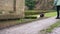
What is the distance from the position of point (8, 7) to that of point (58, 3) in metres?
3.45

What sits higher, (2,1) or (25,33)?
(2,1)

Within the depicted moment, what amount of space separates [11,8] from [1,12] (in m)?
1.07

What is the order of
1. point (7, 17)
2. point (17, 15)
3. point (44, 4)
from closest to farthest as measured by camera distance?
point (7, 17) → point (17, 15) → point (44, 4)

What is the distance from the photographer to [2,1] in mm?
12945

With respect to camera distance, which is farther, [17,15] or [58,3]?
[17,15]

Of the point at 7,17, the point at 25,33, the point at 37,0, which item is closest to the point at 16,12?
the point at 7,17

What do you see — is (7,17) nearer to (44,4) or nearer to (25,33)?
(25,33)

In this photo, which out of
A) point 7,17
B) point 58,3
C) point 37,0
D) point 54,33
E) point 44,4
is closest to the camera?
point 54,33

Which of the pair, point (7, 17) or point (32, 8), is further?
point (32, 8)

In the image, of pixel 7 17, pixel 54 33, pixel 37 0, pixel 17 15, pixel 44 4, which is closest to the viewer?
pixel 54 33

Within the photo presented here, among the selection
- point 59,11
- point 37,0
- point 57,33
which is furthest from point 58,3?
point 37,0

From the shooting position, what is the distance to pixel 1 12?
1290 centimetres

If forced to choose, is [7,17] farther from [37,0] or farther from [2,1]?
[37,0]

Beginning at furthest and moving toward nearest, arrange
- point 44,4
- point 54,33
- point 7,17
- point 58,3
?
point 44,4, point 7,17, point 58,3, point 54,33
